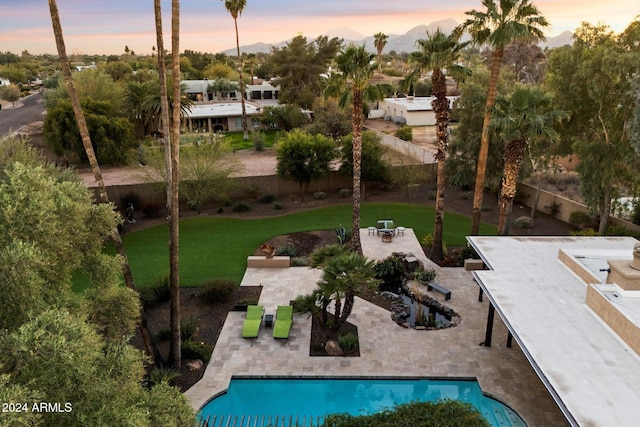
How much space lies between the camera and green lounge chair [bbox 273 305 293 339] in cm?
1661

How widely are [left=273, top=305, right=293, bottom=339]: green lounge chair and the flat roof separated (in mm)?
7340

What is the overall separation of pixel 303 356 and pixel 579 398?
8972mm

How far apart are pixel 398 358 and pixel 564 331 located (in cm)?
566

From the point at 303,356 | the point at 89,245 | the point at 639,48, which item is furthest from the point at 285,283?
the point at 639,48

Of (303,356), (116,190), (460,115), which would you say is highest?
(460,115)

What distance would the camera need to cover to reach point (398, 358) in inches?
613

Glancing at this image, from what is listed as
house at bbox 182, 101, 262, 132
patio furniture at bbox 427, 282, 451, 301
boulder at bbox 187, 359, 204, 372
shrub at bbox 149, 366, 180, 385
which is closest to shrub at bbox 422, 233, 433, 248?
patio furniture at bbox 427, 282, 451, 301

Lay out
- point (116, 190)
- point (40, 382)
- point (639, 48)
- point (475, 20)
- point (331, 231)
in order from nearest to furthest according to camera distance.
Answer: point (40, 382), point (475, 20), point (639, 48), point (331, 231), point (116, 190)

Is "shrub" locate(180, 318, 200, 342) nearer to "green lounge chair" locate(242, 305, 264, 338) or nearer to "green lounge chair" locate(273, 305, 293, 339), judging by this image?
"green lounge chair" locate(242, 305, 264, 338)

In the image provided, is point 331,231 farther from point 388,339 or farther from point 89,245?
point 89,245

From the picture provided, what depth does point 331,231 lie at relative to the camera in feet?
91.5

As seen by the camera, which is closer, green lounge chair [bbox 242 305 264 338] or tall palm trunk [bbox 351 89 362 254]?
green lounge chair [bbox 242 305 264 338]

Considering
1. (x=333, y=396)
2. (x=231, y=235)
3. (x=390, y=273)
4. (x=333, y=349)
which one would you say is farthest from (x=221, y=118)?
(x=333, y=396)

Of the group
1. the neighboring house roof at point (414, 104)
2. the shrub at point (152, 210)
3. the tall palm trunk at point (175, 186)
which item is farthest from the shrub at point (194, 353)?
the neighboring house roof at point (414, 104)
